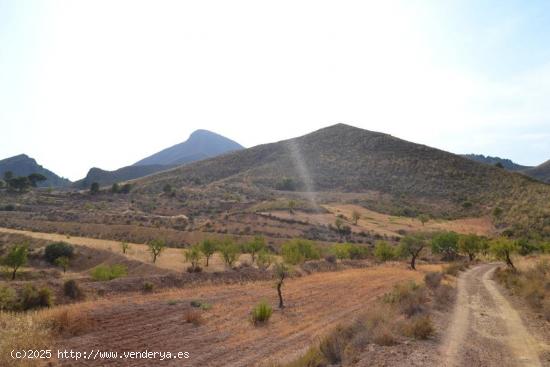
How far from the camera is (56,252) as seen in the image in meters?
49.3

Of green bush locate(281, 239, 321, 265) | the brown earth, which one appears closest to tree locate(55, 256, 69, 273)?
green bush locate(281, 239, 321, 265)

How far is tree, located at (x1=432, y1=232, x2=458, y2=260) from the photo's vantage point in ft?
188

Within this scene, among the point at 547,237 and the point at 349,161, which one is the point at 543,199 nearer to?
the point at 547,237

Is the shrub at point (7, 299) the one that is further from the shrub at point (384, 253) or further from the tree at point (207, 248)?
the shrub at point (384, 253)

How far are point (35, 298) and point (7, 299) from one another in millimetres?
1037

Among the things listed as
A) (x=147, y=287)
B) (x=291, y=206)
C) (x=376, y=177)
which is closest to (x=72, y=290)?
(x=147, y=287)

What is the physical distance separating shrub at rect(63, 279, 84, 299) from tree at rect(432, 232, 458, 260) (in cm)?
4827

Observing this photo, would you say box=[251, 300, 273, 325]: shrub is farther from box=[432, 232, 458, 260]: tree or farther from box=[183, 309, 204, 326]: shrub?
box=[432, 232, 458, 260]: tree

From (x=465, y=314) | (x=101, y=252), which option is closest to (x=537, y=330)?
(x=465, y=314)

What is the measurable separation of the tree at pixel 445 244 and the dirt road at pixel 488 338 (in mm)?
35176

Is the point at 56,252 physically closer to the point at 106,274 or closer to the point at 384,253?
the point at 106,274

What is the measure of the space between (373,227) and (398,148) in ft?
192

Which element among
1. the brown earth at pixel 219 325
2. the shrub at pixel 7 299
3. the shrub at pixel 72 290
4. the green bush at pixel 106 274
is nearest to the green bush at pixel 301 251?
the green bush at pixel 106 274

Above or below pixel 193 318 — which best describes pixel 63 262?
below
